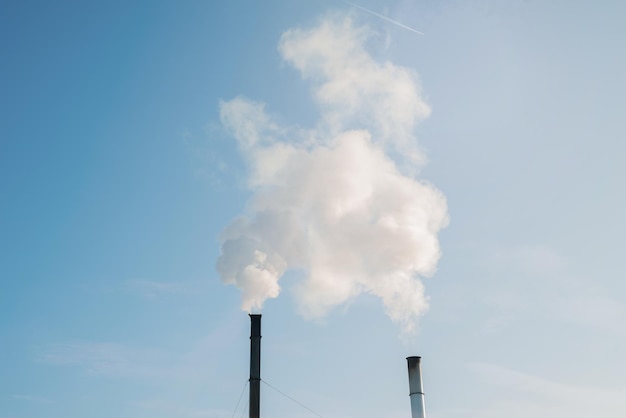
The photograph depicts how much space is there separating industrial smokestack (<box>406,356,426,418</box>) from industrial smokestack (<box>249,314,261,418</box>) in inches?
230

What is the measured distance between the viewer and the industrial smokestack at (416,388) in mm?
22094

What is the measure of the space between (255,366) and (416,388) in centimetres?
629

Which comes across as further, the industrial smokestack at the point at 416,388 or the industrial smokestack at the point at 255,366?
the industrial smokestack at the point at 255,366

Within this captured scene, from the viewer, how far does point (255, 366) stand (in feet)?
76.6

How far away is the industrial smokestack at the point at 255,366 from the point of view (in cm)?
2255

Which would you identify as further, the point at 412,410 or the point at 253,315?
the point at 253,315

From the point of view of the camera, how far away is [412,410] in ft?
73.0

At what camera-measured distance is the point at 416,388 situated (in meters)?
22.5

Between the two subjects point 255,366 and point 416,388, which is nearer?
point 416,388

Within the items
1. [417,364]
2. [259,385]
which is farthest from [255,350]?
[417,364]

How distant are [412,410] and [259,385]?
5.90 metres

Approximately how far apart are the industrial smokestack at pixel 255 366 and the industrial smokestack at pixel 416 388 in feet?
19.2

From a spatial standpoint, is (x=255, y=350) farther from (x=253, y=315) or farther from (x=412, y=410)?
(x=412, y=410)

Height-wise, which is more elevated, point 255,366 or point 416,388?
point 255,366
